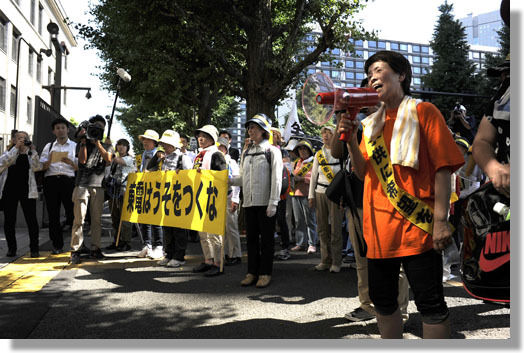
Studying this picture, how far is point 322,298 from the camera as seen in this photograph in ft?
15.7

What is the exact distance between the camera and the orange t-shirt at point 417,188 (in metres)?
2.25

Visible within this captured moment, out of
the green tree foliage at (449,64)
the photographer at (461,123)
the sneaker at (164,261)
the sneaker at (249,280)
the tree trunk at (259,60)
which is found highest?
the green tree foliage at (449,64)

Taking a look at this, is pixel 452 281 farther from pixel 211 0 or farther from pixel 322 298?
pixel 211 0

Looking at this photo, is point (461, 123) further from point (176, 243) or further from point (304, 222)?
point (176, 243)

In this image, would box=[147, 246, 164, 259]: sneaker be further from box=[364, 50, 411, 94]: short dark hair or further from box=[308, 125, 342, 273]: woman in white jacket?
box=[364, 50, 411, 94]: short dark hair

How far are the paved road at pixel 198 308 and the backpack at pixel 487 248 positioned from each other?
1.49 meters

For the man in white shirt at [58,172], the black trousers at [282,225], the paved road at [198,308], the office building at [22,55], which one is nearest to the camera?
the paved road at [198,308]

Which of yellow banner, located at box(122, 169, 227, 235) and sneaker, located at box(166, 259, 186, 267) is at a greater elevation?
yellow banner, located at box(122, 169, 227, 235)

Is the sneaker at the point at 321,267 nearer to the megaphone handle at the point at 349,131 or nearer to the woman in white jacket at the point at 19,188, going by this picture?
the megaphone handle at the point at 349,131

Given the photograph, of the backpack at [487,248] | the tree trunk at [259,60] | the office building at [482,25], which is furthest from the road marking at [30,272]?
the office building at [482,25]

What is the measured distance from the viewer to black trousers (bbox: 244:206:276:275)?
5.44 metres

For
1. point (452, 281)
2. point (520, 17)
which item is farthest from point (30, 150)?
point (520, 17)

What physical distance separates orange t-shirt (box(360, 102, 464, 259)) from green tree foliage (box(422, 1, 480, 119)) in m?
29.5

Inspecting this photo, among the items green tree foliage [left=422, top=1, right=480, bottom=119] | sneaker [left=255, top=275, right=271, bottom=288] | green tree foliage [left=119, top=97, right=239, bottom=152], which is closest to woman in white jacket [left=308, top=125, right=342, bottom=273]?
sneaker [left=255, top=275, right=271, bottom=288]
